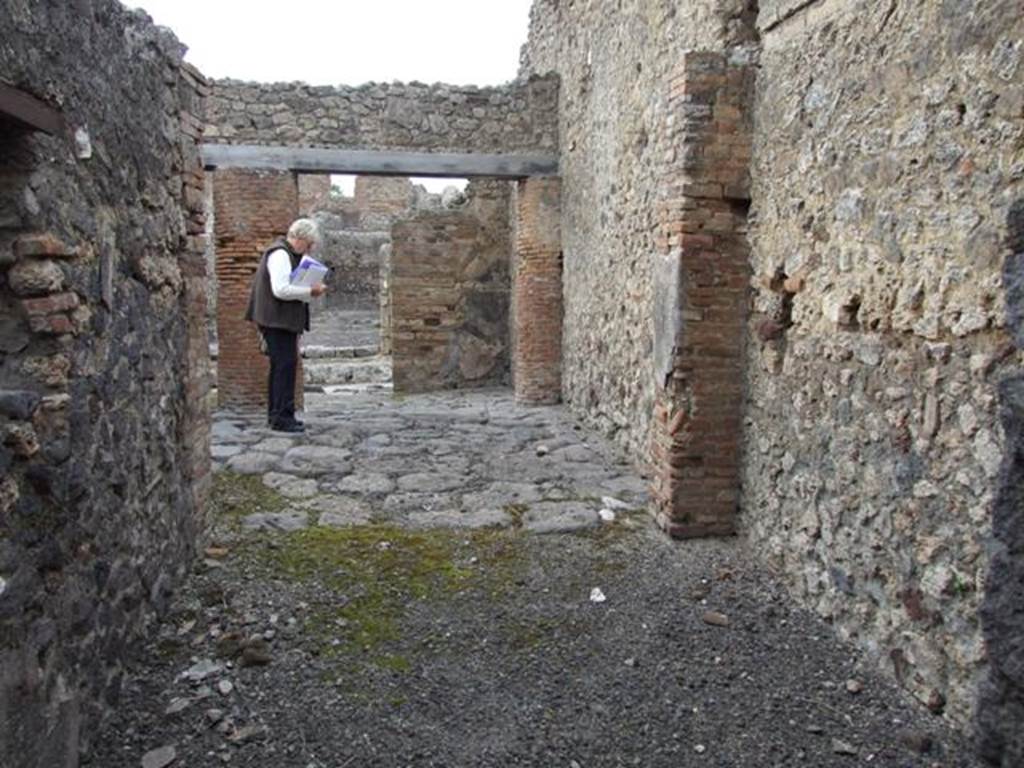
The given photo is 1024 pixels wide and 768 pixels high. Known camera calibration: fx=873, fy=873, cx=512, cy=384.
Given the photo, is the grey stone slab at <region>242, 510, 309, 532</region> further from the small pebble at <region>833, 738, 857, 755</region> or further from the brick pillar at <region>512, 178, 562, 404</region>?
the brick pillar at <region>512, 178, 562, 404</region>

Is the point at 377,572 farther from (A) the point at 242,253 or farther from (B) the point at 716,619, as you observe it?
(A) the point at 242,253

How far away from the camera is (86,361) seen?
2.83 m

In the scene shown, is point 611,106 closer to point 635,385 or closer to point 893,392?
point 635,385

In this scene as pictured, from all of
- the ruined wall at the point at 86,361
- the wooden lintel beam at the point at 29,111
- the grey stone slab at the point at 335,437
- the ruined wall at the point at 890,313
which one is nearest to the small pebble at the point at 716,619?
the ruined wall at the point at 890,313

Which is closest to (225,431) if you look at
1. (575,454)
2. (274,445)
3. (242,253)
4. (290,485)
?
(274,445)

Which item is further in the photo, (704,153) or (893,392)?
(704,153)

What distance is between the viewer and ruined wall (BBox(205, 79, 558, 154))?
28.0 ft

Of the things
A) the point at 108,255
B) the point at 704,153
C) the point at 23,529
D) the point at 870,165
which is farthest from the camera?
the point at 704,153

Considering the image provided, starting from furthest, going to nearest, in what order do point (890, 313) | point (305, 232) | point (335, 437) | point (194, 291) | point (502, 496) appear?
point (335, 437), point (305, 232), point (502, 496), point (194, 291), point (890, 313)

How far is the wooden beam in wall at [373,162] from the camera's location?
27.7 feet

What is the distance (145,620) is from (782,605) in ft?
8.68

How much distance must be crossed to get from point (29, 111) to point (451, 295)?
8.82 meters

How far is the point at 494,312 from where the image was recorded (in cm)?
1114

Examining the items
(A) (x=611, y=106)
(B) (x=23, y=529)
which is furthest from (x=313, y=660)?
(A) (x=611, y=106)
